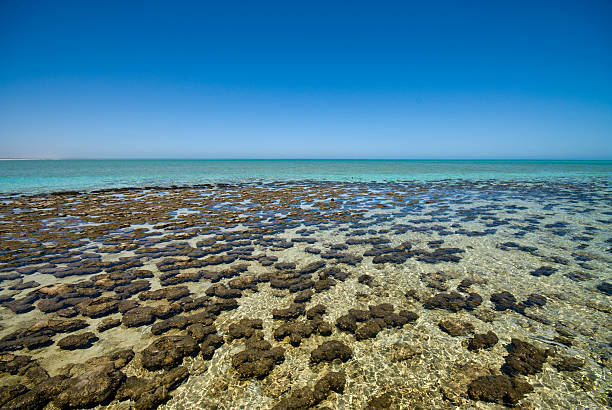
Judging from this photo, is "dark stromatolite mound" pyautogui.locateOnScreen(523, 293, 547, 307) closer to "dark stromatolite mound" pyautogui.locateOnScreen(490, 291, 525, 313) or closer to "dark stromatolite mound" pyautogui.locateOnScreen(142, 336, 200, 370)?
"dark stromatolite mound" pyautogui.locateOnScreen(490, 291, 525, 313)

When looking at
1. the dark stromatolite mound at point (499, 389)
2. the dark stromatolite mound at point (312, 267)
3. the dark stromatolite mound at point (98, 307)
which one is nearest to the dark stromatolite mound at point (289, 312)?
the dark stromatolite mound at point (312, 267)

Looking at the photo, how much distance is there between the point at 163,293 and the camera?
31.9ft

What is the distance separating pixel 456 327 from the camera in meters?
7.83

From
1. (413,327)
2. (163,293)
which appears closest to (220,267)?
(163,293)

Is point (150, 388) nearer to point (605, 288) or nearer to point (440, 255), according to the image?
point (440, 255)

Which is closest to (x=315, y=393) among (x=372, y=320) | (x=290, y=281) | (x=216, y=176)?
(x=372, y=320)

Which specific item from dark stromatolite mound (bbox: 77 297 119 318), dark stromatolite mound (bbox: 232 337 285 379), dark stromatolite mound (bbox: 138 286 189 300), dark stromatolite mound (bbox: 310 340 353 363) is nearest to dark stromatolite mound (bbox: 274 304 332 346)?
dark stromatolite mound (bbox: 232 337 285 379)

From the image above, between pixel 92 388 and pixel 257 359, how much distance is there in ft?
11.4

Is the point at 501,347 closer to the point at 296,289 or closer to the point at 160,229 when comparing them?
the point at 296,289

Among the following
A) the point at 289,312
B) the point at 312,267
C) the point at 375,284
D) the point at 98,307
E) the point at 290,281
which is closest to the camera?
the point at 289,312

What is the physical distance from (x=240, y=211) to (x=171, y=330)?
17171 millimetres

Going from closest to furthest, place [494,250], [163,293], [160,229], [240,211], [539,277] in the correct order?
1. [163,293]
2. [539,277]
3. [494,250]
4. [160,229]
5. [240,211]

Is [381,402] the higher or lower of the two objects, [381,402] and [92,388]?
the lower

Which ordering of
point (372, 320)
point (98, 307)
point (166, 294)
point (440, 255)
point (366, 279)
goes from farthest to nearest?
point (440, 255) < point (366, 279) < point (166, 294) < point (98, 307) < point (372, 320)
